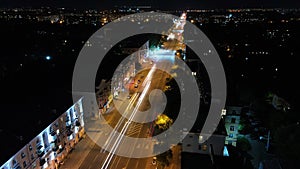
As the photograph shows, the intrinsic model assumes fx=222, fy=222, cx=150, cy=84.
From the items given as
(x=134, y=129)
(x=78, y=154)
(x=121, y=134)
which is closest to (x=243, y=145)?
(x=134, y=129)

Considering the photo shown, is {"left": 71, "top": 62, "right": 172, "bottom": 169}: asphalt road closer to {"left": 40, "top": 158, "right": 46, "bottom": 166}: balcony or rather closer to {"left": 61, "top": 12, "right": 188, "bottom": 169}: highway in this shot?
{"left": 61, "top": 12, "right": 188, "bottom": 169}: highway

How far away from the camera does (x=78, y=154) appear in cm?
1111

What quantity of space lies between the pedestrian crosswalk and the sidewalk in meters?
2.14

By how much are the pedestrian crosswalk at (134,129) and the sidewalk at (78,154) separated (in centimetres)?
214

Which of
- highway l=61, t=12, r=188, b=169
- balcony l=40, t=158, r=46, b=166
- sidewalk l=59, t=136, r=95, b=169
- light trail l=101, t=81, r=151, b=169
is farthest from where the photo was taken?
light trail l=101, t=81, r=151, b=169

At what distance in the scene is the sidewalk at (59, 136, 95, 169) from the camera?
34.1 feet

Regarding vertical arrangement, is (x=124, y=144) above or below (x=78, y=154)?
above

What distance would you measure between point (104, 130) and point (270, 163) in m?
8.72

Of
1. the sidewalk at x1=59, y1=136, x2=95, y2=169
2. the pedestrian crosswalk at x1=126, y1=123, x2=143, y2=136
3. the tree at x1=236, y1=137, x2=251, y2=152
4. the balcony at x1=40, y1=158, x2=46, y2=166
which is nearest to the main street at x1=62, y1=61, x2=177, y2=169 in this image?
the pedestrian crosswalk at x1=126, y1=123, x2=143, y2=136

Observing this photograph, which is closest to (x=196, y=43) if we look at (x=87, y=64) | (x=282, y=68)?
(x=282, y=68)

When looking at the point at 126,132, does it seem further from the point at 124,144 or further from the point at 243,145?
the point at 243,145

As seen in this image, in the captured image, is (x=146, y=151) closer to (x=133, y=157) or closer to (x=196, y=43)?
(x=133, y=157)

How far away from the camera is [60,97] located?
462 inches

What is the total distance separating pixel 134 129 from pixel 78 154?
3.50m
